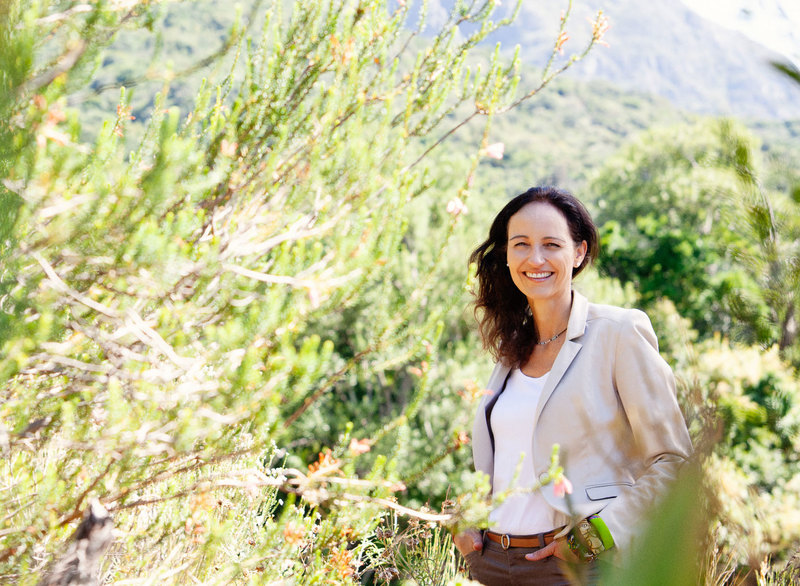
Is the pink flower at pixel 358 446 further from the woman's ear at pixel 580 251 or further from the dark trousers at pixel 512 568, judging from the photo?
the woman's ear at pixel 580 251

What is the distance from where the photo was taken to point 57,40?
5.43ft

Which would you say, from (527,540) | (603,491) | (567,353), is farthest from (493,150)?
(527,540)

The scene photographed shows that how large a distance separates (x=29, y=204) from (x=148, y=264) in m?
0.30

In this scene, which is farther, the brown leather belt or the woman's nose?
the woman's nose

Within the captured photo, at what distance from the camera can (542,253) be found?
2.25 m

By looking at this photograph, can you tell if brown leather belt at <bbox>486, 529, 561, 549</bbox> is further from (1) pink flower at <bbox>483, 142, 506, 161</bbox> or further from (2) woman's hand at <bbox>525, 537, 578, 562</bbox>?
(1) pink flower at <bbox>483, 142, 506, 161</bbox>

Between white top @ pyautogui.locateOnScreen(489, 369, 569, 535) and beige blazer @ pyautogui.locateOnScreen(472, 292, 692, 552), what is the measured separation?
0.28 ft

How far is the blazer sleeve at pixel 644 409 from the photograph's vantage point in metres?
1.65

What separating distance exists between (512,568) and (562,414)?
50 cm

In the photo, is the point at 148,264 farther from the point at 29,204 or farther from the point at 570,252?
the point at 570,252

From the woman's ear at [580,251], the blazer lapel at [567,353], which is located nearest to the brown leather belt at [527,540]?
the blazer lapel at [567,353]

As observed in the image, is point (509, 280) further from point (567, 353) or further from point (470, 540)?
point (470, 540)

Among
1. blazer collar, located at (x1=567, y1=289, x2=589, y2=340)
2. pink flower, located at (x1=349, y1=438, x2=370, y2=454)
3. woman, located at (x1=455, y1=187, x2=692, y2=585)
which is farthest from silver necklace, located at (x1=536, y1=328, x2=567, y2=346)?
pink flower, located at (x1=349, y1=438, x2=370, y2=454)

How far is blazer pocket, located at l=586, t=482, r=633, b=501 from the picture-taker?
187 cm
